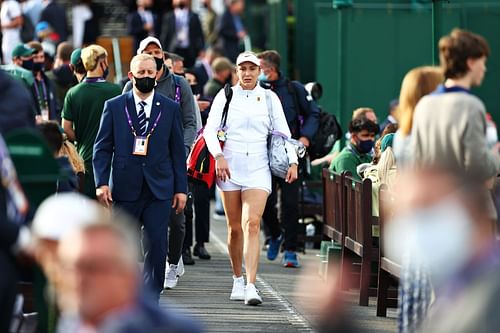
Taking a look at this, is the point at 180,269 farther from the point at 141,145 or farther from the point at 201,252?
the point at 141,145

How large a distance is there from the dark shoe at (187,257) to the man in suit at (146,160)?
3.60 m

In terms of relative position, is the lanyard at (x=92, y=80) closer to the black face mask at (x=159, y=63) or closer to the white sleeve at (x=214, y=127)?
the black face mask at (x=159, y=63)

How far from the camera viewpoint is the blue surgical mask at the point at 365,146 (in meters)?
14.0

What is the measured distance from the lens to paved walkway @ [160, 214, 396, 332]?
36.0 feet

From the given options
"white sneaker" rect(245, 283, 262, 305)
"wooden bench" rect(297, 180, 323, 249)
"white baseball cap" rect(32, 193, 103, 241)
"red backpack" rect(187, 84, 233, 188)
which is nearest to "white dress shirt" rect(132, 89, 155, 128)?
"red backpack" rect(187, 84, 233, 188)

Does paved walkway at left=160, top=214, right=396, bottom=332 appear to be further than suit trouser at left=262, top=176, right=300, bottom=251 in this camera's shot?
No

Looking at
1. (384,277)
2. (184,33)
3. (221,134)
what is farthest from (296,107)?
(184,33)

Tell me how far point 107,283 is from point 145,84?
5885mm

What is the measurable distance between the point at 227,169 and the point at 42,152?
140 inches

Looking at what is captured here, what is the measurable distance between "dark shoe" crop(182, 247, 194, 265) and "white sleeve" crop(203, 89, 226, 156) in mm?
2967

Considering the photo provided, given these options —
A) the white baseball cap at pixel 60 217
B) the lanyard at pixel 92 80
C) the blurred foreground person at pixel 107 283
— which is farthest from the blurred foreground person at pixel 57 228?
the lanyard at pixel 92 80

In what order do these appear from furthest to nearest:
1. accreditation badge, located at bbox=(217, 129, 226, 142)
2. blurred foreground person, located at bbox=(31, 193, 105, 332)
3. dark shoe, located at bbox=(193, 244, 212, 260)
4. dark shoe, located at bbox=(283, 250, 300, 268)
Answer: dark shoe, located at bbox=(193, 244, 212, 260) → dark shoe, located at bbox=(283, 250, 300, 268) → accreditation badge, located at bbox=(217, 129, 226, 142) → blurred foreground person, located at bbox=(31, 193, 105, 332)

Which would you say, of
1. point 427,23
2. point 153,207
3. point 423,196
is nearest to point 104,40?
point 427,23

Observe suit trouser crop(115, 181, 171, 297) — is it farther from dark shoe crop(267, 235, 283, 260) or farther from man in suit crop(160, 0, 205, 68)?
man in suit crop(160, 0, 205, 68)
